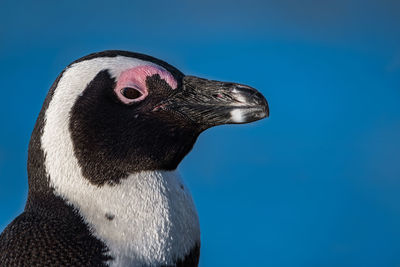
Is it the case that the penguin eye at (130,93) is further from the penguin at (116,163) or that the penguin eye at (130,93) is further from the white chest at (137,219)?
the white chest at (137,219)

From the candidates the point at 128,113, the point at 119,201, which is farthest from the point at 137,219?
the point at 128,113

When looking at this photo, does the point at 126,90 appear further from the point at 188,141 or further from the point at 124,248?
the point at 124,248

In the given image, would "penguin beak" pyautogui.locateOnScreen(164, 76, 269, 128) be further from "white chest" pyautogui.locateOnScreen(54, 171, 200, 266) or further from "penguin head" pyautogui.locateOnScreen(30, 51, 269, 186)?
"white chest" pyautogui.locateOnScreen(54, 171, 200, 266)

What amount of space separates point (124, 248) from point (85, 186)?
0.13 meters

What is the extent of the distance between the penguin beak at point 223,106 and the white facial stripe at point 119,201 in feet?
0.42

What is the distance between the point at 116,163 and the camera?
1055 mm

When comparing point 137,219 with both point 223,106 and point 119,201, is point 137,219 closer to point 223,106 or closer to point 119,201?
point 119,201

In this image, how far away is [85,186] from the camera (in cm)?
104

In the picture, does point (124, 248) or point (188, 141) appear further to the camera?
point (188, 141)

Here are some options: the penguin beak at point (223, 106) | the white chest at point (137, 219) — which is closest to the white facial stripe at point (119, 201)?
the white chest at point (137, 219)

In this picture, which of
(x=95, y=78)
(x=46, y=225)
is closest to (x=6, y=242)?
(x=46, y=225)

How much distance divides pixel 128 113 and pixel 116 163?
0.32 ft

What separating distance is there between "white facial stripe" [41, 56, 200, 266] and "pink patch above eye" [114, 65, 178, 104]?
2cm

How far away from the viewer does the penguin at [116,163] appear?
101 centimetres
